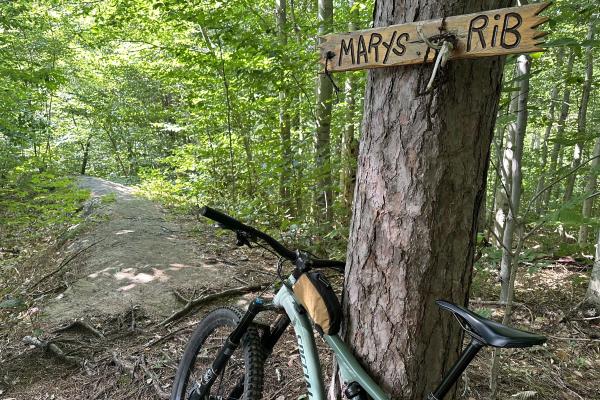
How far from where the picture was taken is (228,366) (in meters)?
2.42

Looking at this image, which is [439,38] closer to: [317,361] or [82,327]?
[317,361]

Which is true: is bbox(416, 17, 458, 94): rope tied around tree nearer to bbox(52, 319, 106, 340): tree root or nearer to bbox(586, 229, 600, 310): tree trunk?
bbox(52, 319, 106, 340): tree root

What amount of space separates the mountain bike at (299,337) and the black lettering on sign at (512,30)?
0.78 metres

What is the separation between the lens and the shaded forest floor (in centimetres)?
288

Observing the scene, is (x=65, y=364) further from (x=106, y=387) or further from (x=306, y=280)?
(x=306, y=280)

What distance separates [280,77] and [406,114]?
3.98 meters

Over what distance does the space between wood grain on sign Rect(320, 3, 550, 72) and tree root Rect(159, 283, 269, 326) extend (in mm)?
3080

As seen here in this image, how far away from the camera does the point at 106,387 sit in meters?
2.98

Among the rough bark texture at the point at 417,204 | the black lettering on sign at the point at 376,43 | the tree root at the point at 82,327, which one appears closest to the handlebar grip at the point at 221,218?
the rough bark texture at the point at 417,204

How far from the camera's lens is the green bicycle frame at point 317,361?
145 centimetres

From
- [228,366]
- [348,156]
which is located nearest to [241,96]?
[348,156]

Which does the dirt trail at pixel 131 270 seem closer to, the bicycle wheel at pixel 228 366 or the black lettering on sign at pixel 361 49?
the bicycle wheel at pixel 228 366

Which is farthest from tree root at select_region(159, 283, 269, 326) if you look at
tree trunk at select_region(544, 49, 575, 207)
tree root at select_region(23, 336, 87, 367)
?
tree trunk at select_region(544, 49, 575, 207)

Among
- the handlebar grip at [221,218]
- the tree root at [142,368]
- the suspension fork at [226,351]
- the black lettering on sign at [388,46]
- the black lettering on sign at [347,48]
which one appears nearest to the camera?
the black lettering on sign at [388,46]
